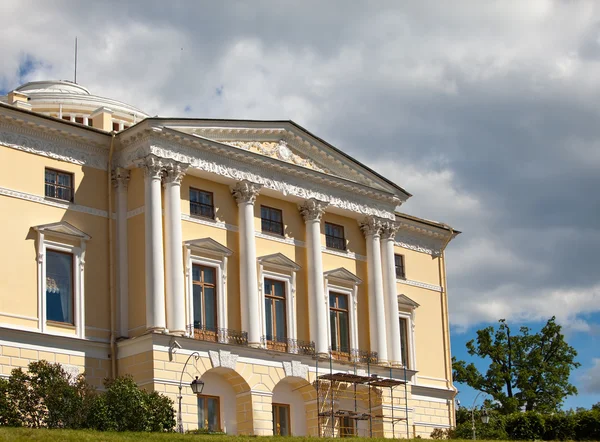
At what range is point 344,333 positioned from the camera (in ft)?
147

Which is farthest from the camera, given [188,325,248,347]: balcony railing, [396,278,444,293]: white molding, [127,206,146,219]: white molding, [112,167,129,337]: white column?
[396,278,444,293]: white molding

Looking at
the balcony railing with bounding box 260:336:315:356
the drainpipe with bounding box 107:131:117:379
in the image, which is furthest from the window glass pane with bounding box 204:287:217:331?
the drainpipe with bounding box 107:131:117:379

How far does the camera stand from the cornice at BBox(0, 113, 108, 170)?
123 feet

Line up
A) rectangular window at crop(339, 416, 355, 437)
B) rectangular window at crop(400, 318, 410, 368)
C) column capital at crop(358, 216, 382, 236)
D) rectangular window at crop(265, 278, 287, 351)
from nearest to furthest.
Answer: rectangular window at crop(265, 278, 287, 351) < rectangular window at crop(339, 416, 355, 437) < column capital at crop(358, 216, 382, 236) < rectangular window at crop(400, 318, 410, 368)

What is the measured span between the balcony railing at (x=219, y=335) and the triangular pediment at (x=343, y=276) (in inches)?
A: 207

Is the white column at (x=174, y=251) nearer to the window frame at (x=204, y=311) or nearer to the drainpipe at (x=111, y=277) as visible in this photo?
the window frame at (x=204, y=311)

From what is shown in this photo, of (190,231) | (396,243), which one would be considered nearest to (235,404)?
(190,231)

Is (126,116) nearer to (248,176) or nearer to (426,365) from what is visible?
(248,176)

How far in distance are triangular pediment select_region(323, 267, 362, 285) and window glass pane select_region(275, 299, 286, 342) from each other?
2.40 m

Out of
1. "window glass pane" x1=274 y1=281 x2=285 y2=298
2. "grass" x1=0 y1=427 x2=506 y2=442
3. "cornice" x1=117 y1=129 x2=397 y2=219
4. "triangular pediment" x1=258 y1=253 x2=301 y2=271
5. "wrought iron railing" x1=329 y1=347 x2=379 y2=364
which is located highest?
"cornice" x1=117 y1=129 x2=397 y2=219

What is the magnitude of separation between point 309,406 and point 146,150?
1082 cm

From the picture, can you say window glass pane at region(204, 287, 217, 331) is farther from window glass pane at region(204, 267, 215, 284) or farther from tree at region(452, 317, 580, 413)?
tree at region(452, 317, 580, 413)

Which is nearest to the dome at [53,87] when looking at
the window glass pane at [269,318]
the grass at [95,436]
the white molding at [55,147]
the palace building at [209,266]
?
A: the palace building at [209,266]

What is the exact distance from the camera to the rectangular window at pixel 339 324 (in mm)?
44344
